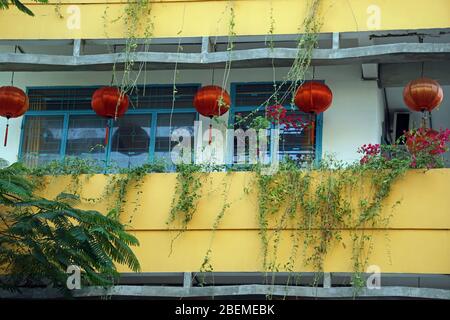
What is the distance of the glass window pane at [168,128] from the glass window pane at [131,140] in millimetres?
143

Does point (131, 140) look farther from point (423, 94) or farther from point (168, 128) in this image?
point (423, 94)

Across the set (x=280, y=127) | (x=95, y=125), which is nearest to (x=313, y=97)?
(x=280, y=127)

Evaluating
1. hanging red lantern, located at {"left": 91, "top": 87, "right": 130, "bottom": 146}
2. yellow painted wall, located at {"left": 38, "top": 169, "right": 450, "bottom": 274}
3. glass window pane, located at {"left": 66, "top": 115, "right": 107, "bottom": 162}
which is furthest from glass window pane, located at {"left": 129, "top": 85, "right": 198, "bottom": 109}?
yellow painted wall, located at {"left": 38, "top": 169, "right": 450, "bottom": 274}

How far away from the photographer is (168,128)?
45.5 feet

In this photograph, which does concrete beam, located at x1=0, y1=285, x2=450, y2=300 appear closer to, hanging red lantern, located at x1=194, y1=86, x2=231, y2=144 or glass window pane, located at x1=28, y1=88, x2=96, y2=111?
hanging red lantern, located at x1=194, y1=86, x2=231, y2=144

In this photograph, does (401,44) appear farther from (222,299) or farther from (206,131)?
(222,299)

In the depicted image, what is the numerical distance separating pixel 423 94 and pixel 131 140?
3946 millimetres

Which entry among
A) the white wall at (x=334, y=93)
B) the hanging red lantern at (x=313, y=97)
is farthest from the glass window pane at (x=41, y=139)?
Answer: the hanging red lantern at (x=313, y=97)

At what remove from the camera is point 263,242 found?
12031mm

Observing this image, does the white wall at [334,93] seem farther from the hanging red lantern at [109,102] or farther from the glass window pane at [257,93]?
the hanging red lantern at [109,102]

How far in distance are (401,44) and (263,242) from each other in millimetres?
2956

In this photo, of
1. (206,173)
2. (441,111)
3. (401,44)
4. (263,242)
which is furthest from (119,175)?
(441,111)

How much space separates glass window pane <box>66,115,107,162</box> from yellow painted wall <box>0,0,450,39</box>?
127 cm

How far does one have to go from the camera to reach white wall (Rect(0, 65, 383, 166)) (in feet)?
43.6
